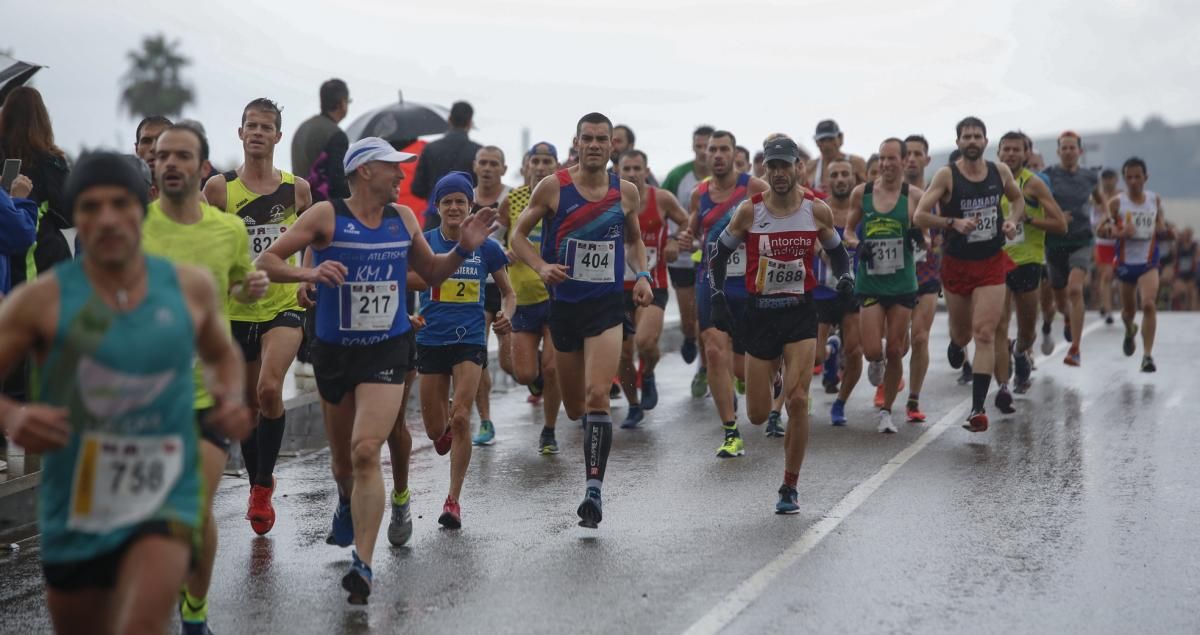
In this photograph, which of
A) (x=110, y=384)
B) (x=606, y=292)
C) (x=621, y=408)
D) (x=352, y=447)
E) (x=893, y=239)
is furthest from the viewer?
(x=621, y=408)

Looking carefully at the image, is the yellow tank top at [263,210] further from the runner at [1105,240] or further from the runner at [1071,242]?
the runner at [1105,240]

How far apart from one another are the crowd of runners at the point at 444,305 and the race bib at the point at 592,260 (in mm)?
16

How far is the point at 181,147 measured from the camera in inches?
234

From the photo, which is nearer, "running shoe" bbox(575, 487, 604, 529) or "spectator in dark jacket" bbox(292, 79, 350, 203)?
"running shoe" bbox(575, 487, 604, 529)

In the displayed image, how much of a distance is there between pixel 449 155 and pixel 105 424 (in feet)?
32.6

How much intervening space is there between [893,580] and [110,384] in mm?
3954

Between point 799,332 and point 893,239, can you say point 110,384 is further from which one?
point 893,239

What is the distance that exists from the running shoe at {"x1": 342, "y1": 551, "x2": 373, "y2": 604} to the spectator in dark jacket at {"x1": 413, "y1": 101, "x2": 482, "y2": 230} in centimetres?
774

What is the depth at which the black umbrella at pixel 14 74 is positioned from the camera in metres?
8.69

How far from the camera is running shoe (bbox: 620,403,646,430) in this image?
42.3ft

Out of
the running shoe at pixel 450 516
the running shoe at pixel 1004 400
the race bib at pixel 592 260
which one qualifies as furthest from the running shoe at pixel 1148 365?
the running shoe at pixel 450 516

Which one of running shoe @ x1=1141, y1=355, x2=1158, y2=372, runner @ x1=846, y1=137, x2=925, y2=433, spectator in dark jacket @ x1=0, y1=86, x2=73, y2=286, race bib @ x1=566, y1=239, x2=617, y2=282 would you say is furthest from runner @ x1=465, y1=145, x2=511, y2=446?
running shoe @ x1=1141, y1=355, x2=1158, y2=372

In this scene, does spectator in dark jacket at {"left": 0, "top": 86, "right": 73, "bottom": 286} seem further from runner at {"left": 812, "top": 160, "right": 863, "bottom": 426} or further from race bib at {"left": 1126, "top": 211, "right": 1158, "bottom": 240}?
race bib at {"left": 1126, "top": 211, "right": 1158, "bottom": 240}

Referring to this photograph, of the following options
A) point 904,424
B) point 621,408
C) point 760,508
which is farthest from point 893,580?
point 621,408
